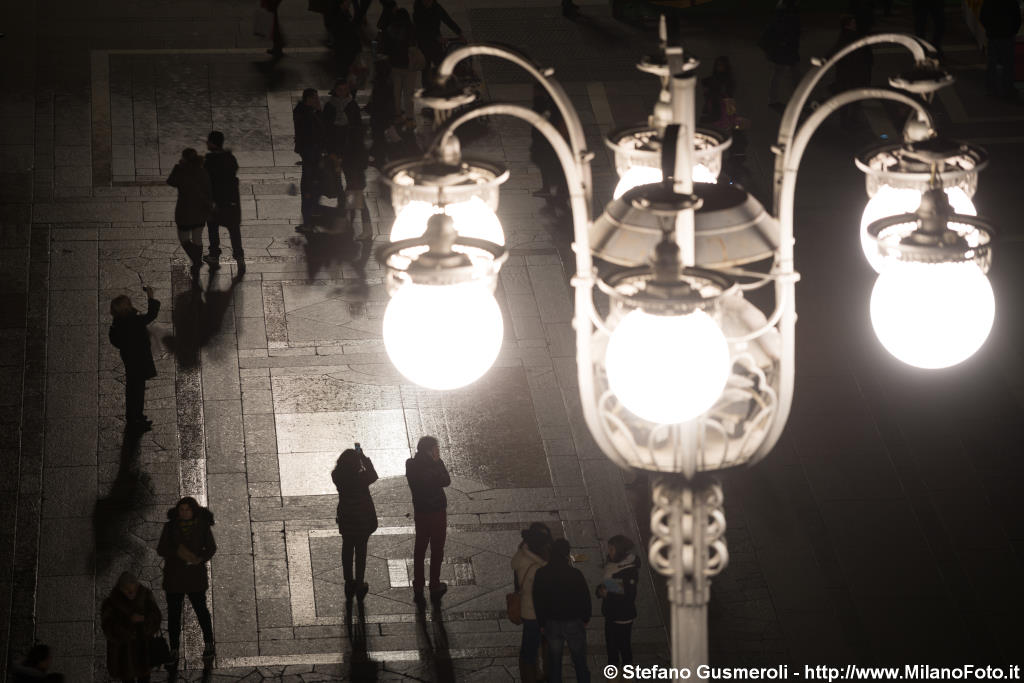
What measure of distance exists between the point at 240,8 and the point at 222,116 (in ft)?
16.5

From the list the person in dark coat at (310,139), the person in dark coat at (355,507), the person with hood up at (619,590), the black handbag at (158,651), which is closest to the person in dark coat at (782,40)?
the person in dark coat at (310,139)

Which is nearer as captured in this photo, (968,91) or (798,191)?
(798,191)

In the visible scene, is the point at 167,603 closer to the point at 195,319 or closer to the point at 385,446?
the point at 385,446

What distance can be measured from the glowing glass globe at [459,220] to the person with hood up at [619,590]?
612cm

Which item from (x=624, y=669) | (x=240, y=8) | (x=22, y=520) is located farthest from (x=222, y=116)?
(x=624, y=669)

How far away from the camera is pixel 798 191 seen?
20.6 metres

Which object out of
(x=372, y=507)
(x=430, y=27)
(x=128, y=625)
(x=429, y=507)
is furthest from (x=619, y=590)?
(x=430, y=27)

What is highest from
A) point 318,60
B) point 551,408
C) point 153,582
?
point 318,60

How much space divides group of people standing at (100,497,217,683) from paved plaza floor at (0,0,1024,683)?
39 cm

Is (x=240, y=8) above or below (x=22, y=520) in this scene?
above

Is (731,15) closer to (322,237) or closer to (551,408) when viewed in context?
(322,237)

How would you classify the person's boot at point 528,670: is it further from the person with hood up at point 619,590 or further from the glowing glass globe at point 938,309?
the glowing glass globe at point 938,309

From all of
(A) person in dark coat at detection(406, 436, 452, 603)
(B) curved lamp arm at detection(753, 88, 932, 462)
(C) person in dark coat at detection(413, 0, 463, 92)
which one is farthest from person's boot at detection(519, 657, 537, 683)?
(C) person in dark coat at detection(413, 0, 463, 92)

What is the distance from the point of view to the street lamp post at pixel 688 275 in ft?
16.3
